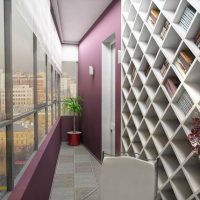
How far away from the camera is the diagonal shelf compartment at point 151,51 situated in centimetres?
239

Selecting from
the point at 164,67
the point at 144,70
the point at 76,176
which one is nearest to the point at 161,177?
the point at 164,67

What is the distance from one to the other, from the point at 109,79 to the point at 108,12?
1.21 m

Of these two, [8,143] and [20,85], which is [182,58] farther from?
[8,143]

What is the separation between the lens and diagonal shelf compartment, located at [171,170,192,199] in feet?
6.32

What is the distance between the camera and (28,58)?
2.14 metres

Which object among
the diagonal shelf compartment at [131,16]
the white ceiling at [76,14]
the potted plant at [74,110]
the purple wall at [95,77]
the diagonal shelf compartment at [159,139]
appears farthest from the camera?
the potted plant at [74,110]

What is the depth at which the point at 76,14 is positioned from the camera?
14.4 feet

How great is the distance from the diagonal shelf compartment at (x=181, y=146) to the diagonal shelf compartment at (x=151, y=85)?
0.53 metres

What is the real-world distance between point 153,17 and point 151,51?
343 millimetres

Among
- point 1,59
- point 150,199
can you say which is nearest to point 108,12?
point 1,59

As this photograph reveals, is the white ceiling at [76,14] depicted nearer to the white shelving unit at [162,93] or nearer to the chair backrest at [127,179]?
the white shelving unit at [162,93]

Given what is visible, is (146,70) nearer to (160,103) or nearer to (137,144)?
(160,103)

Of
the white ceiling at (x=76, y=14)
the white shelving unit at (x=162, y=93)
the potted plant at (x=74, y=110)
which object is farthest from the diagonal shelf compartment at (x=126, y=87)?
the potted plant at (x=74, y=110)

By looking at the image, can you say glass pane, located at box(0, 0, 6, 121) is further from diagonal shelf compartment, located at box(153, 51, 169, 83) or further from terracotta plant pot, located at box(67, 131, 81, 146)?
terracotta plant pot, located at box(67, 131, 81, 146)
